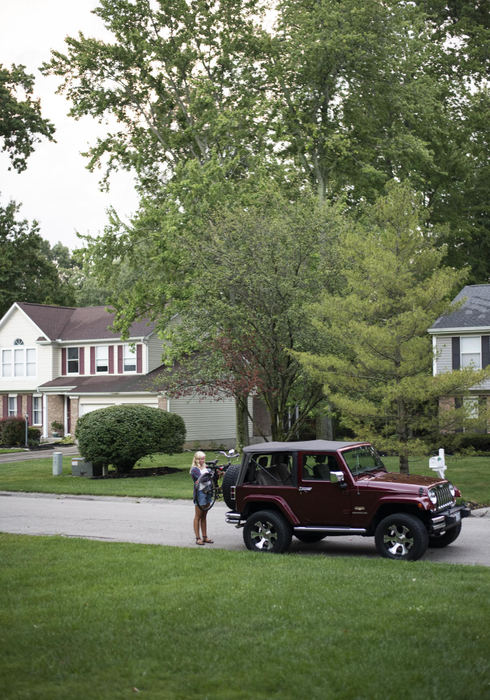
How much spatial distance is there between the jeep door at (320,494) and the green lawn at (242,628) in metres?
0.75

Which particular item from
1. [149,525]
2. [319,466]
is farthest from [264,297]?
[319,466]

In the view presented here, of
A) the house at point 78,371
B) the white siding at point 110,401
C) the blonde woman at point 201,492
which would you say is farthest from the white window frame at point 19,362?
the blonde woman at point 201,492

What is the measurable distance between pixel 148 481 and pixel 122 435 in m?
2.36

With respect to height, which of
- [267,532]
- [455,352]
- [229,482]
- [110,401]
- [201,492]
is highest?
[455,352]

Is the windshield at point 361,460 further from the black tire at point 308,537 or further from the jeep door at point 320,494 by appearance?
the black tire at point 308,537

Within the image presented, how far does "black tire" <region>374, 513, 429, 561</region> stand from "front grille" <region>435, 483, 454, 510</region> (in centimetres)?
54

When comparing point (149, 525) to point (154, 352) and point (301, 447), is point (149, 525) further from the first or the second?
point (154, 352)

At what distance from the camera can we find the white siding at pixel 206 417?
46.2 meters

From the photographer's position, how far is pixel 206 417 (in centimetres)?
4769

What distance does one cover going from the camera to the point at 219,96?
37094 mm

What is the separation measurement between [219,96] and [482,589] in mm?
30954

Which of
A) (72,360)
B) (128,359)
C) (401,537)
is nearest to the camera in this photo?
(401,537)

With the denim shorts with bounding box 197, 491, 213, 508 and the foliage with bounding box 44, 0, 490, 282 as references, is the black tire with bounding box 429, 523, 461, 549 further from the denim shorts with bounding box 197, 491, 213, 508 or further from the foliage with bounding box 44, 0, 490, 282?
the foliage with bounding box 44, 0, 490, 282

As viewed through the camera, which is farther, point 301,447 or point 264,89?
point 264,89
